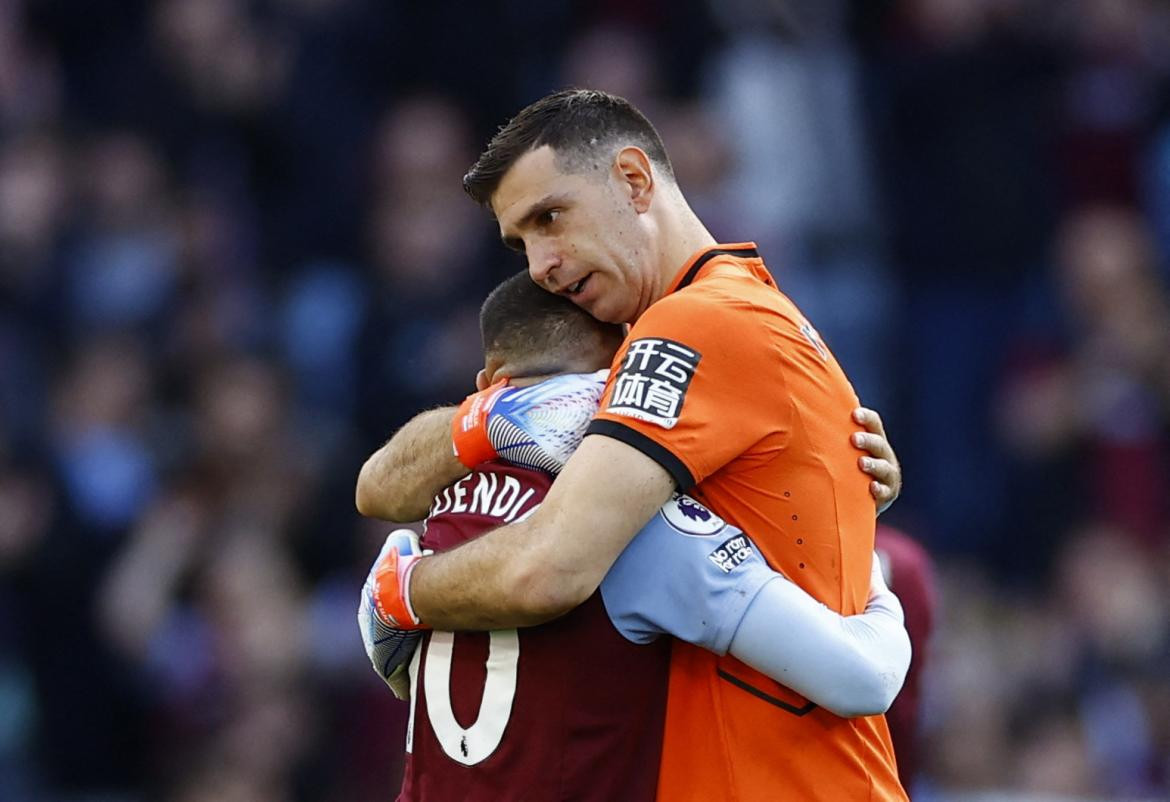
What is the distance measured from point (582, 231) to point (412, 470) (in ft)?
1.97

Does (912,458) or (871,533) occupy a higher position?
(871,533)

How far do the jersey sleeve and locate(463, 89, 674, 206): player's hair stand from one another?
43cm

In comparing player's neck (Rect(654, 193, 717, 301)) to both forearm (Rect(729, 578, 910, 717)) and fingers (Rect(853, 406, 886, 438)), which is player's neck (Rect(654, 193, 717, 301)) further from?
forearm (Rect(729, 578, 910, 717))

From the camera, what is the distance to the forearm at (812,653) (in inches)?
147

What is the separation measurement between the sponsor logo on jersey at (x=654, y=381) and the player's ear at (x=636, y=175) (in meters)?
0.47

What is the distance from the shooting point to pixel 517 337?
408 cm

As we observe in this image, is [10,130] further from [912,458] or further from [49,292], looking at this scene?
[912,458]

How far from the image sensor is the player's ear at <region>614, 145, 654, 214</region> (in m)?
4.20

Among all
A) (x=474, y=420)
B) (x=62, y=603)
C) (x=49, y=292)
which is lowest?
(x=62, y=603)

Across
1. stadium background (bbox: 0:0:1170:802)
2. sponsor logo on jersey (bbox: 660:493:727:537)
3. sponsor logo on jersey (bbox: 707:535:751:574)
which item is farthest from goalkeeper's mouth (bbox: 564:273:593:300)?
stadium background (bbox: 0:0:1170:802)

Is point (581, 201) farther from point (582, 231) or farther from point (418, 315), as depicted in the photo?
point (418, 315)

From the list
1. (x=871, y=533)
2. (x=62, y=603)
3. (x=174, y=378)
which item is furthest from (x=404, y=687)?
(x=174, y=378)

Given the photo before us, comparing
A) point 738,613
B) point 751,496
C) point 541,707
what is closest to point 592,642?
point 541,707

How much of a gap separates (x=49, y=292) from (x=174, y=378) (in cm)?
85
